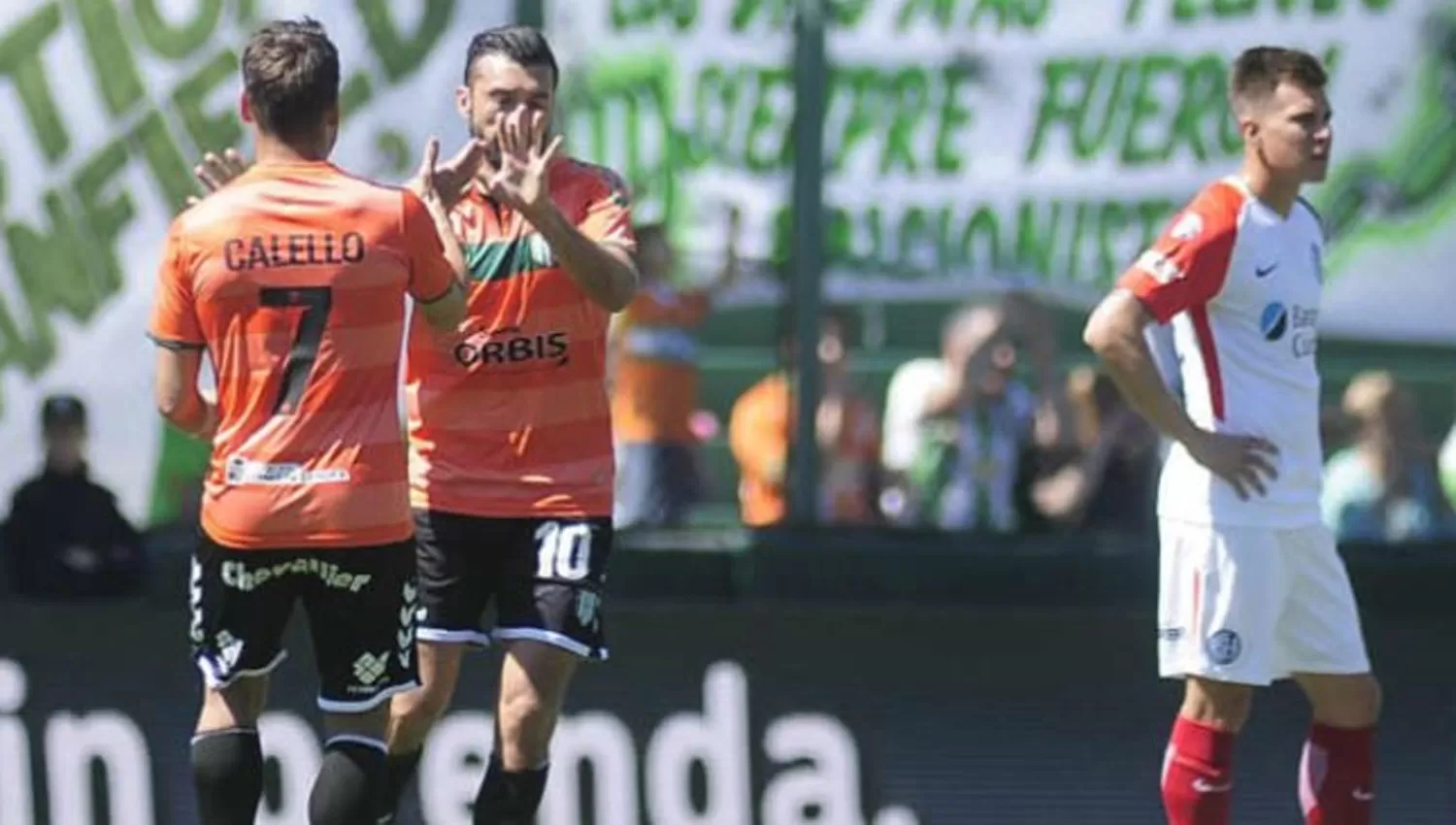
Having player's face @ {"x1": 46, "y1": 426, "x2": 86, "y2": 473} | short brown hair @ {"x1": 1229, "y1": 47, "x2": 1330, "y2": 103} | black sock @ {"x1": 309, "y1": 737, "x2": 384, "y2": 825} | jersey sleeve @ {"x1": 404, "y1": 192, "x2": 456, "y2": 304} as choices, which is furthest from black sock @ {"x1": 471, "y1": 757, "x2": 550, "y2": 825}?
player's face @ {"x1": 46, "y1": 426, "x2": 86, "y2": 473}

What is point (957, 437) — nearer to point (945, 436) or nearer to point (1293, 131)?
point (945, 436)

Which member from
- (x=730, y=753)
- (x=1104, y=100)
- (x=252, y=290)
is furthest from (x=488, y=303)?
(x=1104, y=100)

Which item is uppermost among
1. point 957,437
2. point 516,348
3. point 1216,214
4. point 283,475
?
point 1216,214

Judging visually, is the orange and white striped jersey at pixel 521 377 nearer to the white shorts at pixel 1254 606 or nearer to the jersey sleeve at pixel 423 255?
the jersey sleeve at pixel 423 255

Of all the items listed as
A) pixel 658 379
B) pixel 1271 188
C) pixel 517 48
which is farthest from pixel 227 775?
pixel 658 379

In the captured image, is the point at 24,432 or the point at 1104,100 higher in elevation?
the point at 1104,100

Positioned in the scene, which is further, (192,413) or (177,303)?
(192,413)

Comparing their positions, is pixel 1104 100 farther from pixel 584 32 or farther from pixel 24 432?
pixel 24 432

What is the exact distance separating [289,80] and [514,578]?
4.48 feet

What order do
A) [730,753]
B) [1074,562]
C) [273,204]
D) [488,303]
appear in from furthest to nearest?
[1074,562] < [730,753] < [488,303] < [273,204]

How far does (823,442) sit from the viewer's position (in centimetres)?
1010

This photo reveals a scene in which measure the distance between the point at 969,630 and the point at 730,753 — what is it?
2.39 feet

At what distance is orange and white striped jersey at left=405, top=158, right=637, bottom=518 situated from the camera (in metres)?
7.35

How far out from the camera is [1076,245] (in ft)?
33.4
